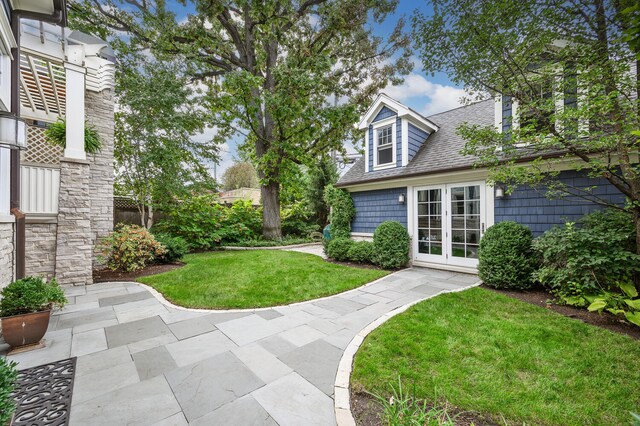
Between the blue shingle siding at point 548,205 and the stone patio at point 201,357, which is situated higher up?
the blue shingle siding at point 548,205

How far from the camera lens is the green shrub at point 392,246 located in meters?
6.74

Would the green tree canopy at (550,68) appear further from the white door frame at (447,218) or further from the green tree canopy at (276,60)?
the green tree canopy at (276,60)

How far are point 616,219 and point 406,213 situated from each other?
4050 millimetres

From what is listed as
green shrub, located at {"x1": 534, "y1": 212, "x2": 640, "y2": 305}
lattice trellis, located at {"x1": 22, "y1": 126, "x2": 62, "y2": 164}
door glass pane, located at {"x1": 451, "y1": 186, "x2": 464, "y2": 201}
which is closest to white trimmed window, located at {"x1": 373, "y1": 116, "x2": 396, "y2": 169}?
door glass pane, located at {"x1": 451, "y1": 186, "x2": 464, "y2": 201}

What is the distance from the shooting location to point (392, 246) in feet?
22.2

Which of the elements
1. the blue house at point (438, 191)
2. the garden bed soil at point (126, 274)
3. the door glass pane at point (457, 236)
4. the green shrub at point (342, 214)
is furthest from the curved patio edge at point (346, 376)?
the garden bed soil at point (126, 274)

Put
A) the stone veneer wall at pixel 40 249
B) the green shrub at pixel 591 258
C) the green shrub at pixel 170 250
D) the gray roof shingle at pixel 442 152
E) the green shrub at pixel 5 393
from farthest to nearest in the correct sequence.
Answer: the green shrub at pixel 170 250
the gray roof shingle at pixel 442 152
the stone veneer wall at pixel 40 249
the green shrub at pixel 591 258
the green shrub at pixel 5 393

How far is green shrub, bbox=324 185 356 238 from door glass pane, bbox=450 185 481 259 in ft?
11.0

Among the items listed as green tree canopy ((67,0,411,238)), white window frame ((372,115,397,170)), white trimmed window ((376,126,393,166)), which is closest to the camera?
white window frame ((372,115,397,170))

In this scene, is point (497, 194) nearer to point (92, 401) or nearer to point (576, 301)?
point (576, 301)

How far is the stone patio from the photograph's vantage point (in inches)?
75.4

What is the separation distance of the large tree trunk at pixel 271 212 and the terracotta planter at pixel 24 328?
8.63 metres

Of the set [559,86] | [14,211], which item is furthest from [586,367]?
[14,211]

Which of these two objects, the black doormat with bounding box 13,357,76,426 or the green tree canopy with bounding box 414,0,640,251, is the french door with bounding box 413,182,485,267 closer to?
the green tree canopy with bounding box 414,0,640,251
